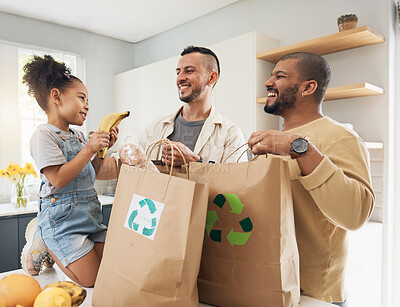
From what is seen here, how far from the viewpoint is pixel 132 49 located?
3.96 metres

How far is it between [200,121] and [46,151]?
645 mm

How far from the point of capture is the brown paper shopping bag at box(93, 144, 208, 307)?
2.35 ft

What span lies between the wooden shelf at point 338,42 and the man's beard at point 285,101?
1.05m

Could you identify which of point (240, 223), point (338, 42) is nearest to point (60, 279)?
point (240, 223)

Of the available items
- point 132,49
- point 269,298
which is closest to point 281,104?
point 269,298

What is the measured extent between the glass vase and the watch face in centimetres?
254

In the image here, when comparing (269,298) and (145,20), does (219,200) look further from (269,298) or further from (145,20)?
(145,20)

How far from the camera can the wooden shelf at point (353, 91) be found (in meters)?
1.81

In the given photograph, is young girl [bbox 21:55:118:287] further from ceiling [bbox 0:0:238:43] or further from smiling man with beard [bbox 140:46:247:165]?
ceiling [bbox 0:0:238:43]

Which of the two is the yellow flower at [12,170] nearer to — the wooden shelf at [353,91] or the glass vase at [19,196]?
the glass vase at [19,196]

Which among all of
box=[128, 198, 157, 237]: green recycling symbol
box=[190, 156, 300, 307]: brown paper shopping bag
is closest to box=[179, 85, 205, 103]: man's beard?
box=[190, 156, 300, 307]: brown paper shopping bag

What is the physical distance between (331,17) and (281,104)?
4.90 feet

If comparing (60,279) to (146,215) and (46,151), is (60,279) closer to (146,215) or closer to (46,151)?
(46,151)

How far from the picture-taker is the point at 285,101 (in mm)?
1064
